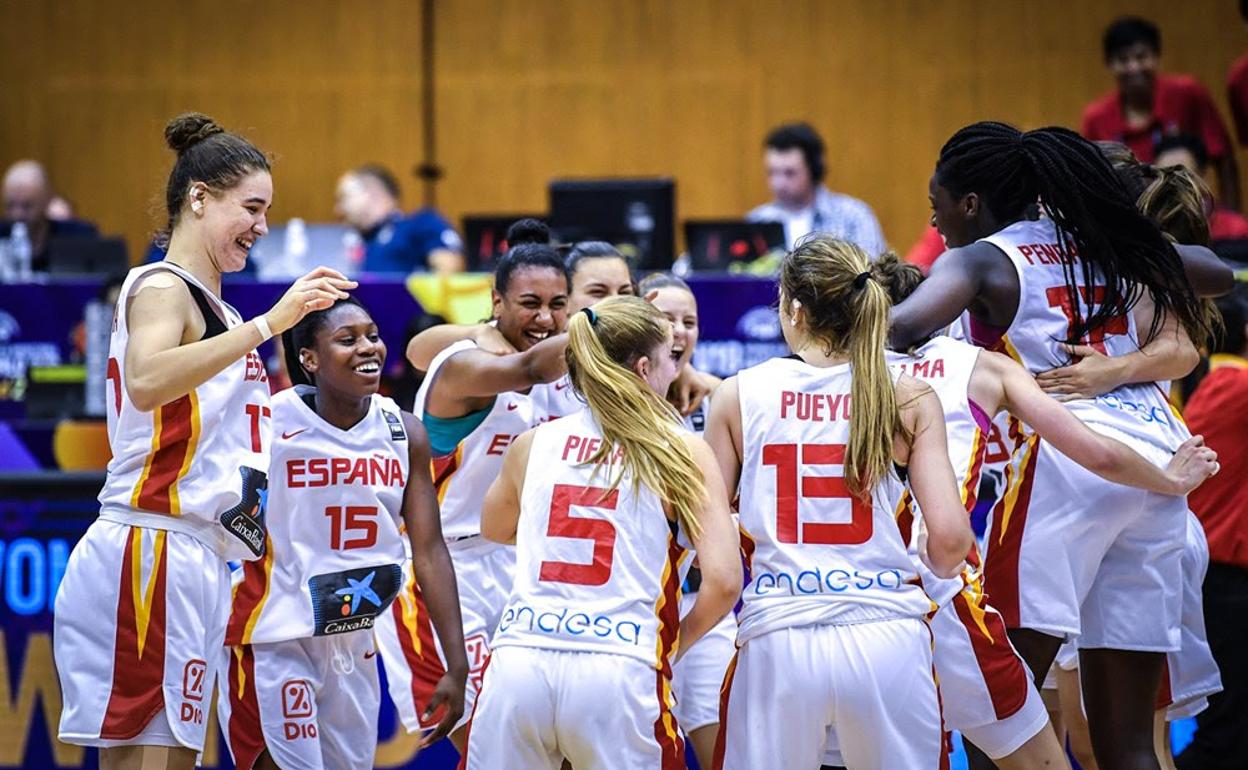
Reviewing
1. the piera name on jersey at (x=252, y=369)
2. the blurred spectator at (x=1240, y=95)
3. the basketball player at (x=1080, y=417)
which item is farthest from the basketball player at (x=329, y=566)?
the blurred spectator at (x=1240, y=95)

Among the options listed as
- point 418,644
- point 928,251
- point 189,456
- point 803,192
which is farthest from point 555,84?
point 189,456

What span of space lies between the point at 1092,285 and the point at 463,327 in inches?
78.2

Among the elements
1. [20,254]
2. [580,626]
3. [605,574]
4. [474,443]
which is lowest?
[580,626]

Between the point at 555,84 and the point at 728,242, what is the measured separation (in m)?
4.16

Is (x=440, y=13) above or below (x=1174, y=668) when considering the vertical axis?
above

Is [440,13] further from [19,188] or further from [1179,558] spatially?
[1179,558]

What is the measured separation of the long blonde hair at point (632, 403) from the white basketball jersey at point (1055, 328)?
1.00 m

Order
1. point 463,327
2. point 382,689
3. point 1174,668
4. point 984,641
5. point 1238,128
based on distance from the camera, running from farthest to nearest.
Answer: point 1238,128
point 382,689
point 463,327
point 1174,668
point 984,641

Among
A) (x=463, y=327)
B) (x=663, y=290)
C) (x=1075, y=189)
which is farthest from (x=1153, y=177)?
(x=463, y=327)

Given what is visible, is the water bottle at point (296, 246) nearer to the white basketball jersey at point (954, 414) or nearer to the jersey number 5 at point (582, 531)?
the white basketball jersey at point (954, 414)

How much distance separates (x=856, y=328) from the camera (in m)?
3.90

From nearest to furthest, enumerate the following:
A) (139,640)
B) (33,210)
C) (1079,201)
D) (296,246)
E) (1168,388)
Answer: (139,640)
(1079,201)
(1168,388)
(33,210)
(296,246)

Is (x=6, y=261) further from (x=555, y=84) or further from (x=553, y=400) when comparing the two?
(x=553, y=400)

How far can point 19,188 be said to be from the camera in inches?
388
